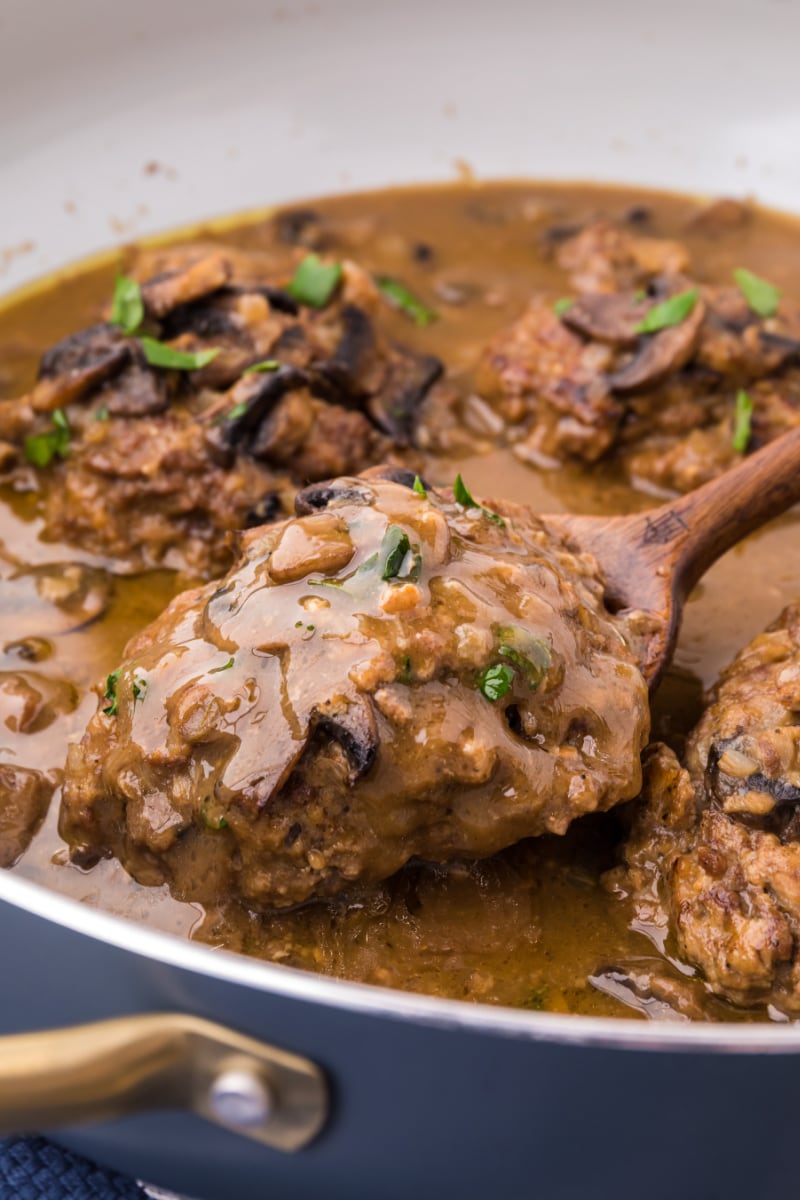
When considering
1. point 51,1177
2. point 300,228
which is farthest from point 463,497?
point 300,228

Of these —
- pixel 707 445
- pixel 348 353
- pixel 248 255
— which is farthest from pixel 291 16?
pixel 707 445

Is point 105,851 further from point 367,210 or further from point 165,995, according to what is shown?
point 367,210

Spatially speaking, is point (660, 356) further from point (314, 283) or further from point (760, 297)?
point (314, 283)

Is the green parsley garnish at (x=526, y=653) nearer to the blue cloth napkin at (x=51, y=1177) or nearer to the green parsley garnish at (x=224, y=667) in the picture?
the green parsley garnish at (x=224, y=667)

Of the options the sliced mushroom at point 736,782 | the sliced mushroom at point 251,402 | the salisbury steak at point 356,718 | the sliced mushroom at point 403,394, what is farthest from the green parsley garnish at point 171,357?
the sliced mushroom at point 736,782

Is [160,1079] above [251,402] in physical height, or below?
below

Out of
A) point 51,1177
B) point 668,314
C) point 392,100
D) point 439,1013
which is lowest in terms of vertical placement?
point 51,1177
